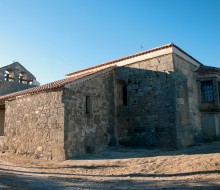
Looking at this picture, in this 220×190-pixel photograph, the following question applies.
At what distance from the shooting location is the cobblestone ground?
5.54 m

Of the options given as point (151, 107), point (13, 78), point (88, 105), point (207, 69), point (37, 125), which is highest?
point (13, 78)

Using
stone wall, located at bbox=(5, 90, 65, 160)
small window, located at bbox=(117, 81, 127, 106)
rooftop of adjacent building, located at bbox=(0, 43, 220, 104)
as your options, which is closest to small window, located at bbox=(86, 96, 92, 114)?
rooftop of adjacent building, located at bbox=(0, 43, 220, 104)

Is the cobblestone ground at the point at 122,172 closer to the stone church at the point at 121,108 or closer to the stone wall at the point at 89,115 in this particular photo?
the stone wall at the point at 89,115

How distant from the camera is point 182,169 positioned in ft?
21.7

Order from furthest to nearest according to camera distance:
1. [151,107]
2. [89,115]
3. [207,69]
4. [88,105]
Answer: [207,69], [151,107], [88,105], [89,115]

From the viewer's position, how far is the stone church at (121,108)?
374 inches

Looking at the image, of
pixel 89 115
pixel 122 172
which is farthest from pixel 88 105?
pixel 122 172

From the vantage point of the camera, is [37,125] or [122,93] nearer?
[37,125]

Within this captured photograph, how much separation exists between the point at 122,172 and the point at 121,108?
4698mm

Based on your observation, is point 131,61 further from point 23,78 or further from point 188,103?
point 23,78

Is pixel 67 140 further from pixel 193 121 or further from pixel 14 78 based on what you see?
pixel 14 78

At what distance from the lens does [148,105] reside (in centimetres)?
1066

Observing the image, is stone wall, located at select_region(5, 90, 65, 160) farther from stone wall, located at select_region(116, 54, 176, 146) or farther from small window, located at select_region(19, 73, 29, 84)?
small window, located at select_region(19, 73, 29, 84)

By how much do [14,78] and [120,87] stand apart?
11.1m
